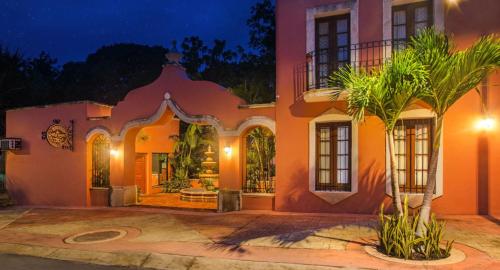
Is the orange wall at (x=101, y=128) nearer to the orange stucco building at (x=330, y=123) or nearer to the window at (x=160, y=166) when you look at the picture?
the orange stucco building at (x=330, y=123)

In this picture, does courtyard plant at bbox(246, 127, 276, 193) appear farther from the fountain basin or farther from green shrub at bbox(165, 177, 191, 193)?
green shrub at bbox(165, 177, 191, 193)

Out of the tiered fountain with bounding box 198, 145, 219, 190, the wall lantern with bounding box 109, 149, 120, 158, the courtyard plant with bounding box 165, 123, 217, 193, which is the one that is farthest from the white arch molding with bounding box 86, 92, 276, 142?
the courtyard plant with bounding box 165, 123, 217, 193

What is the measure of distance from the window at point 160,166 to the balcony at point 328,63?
11.4 metres

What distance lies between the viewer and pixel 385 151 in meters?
11.0

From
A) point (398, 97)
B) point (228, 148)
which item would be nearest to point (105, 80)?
point (228, 148)

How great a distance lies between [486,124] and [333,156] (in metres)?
3.84

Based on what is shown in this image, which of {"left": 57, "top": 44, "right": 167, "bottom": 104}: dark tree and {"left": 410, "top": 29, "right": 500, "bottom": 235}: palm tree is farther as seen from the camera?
{"left": 57, "top": 44, "right": 167, "bottom": 104}: dark tree

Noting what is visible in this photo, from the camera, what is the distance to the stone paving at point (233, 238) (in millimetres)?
7486

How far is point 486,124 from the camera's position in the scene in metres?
10.3

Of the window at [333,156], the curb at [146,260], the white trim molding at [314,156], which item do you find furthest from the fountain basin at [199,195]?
the curb at [146,260]

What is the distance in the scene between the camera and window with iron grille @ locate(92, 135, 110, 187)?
15.3 meters

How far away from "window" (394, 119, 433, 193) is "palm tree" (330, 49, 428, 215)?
3.64m

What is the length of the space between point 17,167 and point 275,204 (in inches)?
419

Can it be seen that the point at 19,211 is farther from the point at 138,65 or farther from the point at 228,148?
the point at 138,65
